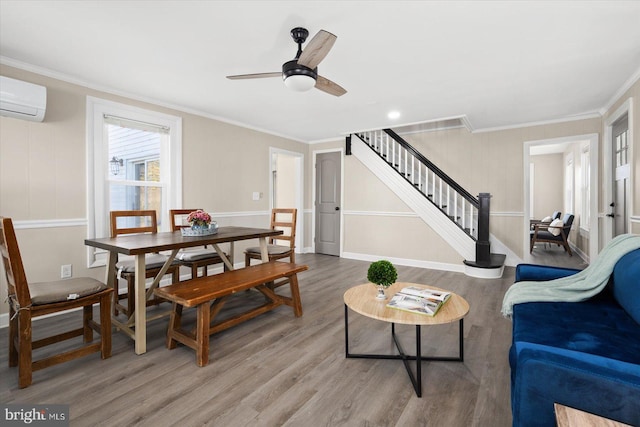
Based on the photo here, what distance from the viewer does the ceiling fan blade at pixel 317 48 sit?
1.85 metres

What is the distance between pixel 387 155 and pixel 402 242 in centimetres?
166

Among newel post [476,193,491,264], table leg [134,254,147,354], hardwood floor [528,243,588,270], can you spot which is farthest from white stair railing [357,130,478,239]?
table leg [134,254,147,354]

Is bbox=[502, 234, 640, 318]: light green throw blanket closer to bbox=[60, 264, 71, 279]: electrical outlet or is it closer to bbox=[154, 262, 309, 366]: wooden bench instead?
bbox=[154, 262, 309, 366]: wooden bench

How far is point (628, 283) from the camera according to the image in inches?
69.1

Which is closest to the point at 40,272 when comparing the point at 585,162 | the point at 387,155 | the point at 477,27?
the point at 477,27

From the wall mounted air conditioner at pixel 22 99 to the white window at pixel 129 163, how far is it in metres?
0.50

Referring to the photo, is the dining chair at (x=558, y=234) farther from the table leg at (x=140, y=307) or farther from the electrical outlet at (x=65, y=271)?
the electrical outlet at (x=65, y=271)

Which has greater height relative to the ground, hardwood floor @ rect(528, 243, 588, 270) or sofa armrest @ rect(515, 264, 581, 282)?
sofa armrest @ rect(515, 264, 581, 282)

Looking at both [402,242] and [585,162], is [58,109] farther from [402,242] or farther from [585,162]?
[585,162]

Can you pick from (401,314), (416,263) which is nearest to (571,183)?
(416,263)

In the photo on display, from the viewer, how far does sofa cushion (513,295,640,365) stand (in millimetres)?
1358

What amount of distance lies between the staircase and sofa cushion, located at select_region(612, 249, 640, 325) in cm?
249

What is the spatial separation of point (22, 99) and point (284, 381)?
323cm

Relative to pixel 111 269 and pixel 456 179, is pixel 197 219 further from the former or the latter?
pixel 456 179
